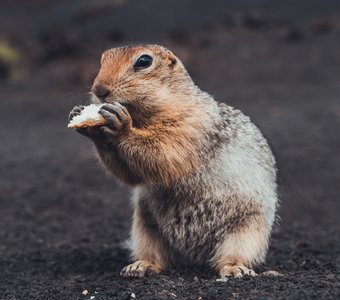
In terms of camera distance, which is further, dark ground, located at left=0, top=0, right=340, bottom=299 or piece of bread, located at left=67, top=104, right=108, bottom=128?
dark ground, located at left=0, top=0, right=340, bottom=299

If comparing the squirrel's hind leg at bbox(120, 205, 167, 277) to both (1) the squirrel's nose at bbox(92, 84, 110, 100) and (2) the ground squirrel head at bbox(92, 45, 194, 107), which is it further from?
(1) the squirrel's nose at bbox(92, 84, 110, 100)

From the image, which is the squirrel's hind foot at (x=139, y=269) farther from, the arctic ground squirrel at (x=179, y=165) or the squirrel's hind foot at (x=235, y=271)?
the squirrel's hind foot at (x=235, y=271)

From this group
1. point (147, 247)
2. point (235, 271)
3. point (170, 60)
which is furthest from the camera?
point (147, 247)

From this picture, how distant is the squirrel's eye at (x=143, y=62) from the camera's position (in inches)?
234

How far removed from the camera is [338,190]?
11492 millimetres

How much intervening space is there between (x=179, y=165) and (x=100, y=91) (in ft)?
3.04

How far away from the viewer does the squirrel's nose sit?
561 cm

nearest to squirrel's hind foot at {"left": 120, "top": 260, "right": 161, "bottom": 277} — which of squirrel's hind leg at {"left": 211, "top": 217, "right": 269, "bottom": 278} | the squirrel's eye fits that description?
squirrel's hind leg at {"left": 211, "top": 217, "right": 269, "bottom": 278}

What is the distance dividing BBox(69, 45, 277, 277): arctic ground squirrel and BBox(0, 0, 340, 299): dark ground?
320 mm

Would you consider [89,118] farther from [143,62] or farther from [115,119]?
[143,62]

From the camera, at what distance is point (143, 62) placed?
19.7 feet

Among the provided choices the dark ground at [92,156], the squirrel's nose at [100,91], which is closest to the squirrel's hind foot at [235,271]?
the dark ground at [92,156]

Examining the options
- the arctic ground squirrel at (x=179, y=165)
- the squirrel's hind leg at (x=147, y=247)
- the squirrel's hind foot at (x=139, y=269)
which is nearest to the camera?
the arctic ground squirrel at (x=179, y=165)

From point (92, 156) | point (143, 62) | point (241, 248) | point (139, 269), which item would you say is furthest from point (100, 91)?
point (92, 156)
